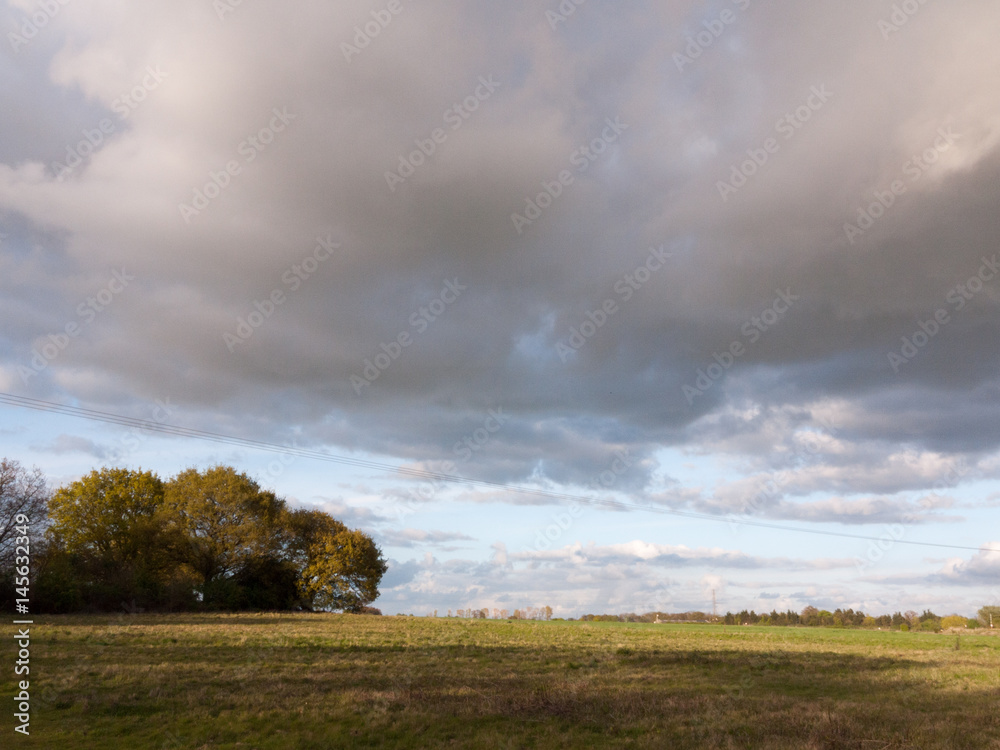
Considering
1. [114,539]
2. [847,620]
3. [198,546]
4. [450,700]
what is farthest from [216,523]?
[847,620]

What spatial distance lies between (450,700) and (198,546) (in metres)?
53.1

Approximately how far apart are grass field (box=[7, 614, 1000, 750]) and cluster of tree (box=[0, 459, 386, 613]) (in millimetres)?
31237

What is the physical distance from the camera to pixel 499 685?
722 inches

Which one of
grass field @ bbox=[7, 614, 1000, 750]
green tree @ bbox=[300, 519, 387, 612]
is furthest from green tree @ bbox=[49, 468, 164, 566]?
grass field @ bbox=[7, 614, 1000, 750]

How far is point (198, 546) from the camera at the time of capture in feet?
198

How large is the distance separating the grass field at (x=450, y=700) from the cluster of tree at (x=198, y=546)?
102 ft

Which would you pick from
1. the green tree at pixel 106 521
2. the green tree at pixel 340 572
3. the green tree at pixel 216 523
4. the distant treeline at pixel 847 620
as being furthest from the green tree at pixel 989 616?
the green tree at pixel 106 521

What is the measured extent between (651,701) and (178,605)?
170 feet

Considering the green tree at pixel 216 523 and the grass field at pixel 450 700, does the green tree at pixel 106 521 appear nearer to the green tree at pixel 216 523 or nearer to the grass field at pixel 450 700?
the green tree at pixel 216 523

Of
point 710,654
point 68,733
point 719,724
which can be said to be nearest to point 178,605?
point 710,654

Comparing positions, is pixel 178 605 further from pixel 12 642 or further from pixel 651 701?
pixel 651 701

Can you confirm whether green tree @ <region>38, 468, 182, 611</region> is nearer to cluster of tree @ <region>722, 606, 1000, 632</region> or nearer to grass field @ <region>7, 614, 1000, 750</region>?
grass field @ <region>7, 614, 1000, 750</region>

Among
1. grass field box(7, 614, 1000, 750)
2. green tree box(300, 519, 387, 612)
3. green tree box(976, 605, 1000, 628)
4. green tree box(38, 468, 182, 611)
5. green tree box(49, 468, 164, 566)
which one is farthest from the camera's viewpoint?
green tree box(976, 605, 1000, 628)

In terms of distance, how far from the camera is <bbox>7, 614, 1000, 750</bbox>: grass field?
12.5 m
